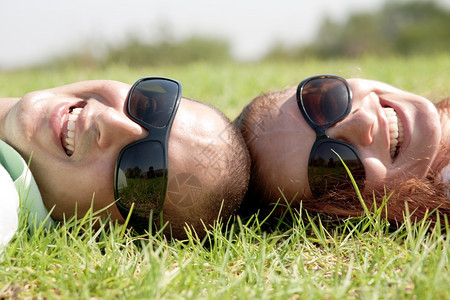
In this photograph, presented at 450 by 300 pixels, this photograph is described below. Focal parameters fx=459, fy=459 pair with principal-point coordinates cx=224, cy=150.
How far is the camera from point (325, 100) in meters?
2.32

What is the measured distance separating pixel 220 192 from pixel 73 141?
0.72m

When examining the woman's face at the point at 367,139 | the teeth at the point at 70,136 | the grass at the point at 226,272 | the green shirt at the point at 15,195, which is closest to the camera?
the grass at the point at 226,272

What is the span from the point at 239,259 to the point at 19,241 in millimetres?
867

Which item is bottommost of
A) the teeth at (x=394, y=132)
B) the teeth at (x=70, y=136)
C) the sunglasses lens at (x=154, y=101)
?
the teeth at (x=394, y=132)

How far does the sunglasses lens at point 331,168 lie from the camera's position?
2195 mm

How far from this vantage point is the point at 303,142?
2254mm

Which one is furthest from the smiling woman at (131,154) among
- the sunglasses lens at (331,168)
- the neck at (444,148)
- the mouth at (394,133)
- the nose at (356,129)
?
the neck at (444,148)

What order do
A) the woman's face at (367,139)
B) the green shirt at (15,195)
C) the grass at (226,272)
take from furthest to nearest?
the woman's face at (367,139), the green shirt at (15,195), the grass at (226,272)

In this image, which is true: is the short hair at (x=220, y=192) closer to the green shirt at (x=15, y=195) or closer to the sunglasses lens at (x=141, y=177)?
the sunglasses lens at (x=141, y=177)

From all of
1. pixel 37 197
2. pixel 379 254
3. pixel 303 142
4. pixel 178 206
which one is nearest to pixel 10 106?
pixel 37 197

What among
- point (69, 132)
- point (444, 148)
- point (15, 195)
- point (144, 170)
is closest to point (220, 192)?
point (144, 170)

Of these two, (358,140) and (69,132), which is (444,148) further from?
(69,132)

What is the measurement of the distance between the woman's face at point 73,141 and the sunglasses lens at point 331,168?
0.83 meters

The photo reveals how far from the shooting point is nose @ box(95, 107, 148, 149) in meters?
2.02
